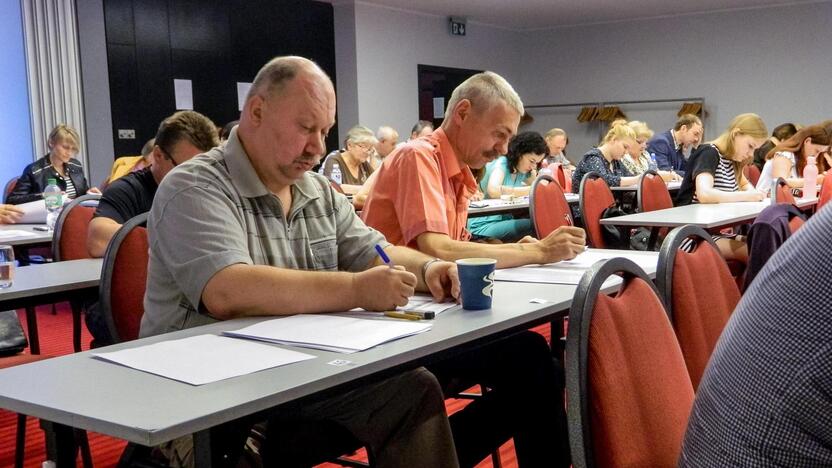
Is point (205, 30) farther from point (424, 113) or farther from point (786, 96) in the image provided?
point (786, 96)

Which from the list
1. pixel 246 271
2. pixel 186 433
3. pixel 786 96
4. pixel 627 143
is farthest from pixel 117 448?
pixel 786 96

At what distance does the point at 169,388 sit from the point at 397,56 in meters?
9.88

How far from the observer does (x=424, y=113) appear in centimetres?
1138

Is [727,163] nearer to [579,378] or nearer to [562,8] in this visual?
[579,378]

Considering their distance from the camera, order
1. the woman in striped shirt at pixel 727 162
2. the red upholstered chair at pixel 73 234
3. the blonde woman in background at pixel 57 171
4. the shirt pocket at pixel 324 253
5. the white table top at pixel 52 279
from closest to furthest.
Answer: the shirt pocket at pixel 324 253, the white table top at pixel 52 279, the red upholstered chair at pixel 73 234, the woman in striped shirt at pixel 727 162, the blonde woman in background at pixel 57 171

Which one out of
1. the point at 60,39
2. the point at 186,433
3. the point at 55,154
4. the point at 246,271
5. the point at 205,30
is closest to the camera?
the point at 186,433

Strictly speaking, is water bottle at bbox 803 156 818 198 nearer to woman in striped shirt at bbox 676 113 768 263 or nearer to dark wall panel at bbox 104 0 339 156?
woman in striped shirt at bbox 676 113 768 263

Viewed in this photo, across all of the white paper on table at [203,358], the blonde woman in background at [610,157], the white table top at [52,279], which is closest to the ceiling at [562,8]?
the blonde woman in background at [610,157]

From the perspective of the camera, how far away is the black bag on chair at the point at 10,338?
2551 millimetres

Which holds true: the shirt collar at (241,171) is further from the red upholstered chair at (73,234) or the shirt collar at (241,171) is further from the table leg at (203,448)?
the red upholstered chair at (73,234)

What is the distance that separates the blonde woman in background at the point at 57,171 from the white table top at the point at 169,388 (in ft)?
17.8

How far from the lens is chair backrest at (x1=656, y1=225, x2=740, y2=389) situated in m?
1.60

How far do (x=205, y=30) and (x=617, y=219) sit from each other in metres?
5.94

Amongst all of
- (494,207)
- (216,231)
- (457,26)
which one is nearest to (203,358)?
(216,231)
